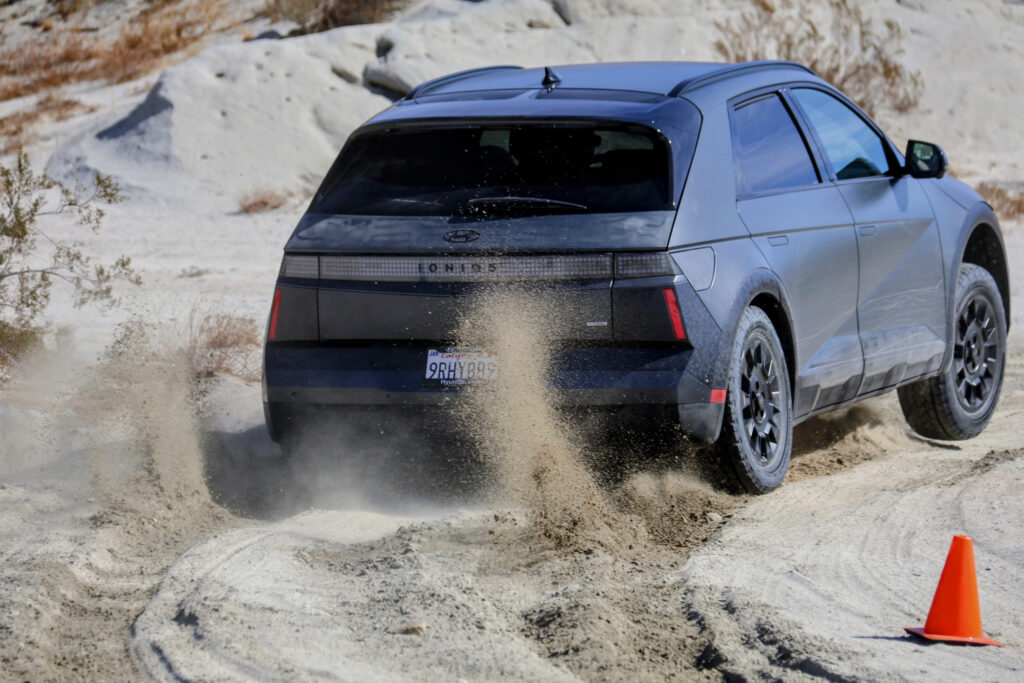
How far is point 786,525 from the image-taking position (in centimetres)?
523

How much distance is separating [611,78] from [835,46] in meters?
19.2

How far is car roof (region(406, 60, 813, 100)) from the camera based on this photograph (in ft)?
18.6

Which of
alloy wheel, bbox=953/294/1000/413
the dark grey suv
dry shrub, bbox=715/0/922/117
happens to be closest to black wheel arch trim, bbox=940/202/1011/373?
alloy wheel, bbox=953/294/1000/413

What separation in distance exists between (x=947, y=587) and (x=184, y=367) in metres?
5.28

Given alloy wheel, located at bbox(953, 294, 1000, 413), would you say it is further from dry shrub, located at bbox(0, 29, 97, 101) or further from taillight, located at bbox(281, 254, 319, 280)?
dry shrub, located at bbox(0, 29, 97, 101)

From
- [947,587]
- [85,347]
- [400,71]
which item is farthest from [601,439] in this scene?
[400,71]

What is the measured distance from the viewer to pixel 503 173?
17.4 feet

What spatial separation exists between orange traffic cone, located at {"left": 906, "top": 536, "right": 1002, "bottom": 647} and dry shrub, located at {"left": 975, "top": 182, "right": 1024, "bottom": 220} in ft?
43.2

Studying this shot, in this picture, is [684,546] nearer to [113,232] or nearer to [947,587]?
[947,587]

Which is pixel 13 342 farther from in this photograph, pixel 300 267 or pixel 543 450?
pixel 543 450

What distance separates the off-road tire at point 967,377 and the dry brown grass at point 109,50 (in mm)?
20350

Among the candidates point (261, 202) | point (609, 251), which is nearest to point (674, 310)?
point (609, 251)

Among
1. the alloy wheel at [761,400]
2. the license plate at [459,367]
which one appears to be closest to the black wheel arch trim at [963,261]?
the alloy wheel at [761,400]

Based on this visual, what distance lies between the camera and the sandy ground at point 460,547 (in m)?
3.89
